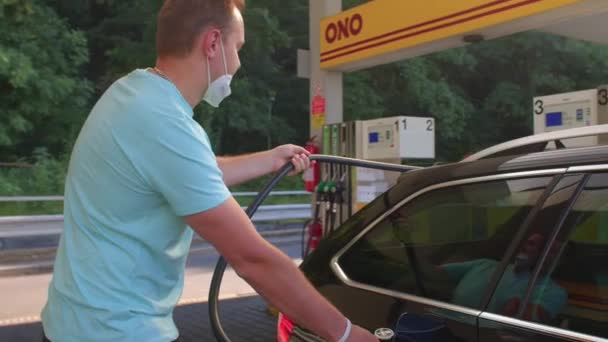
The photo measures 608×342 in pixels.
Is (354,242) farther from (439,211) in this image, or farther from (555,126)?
(555,126)

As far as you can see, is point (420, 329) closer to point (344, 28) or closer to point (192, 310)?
point (344, 28)

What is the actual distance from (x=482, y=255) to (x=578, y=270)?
30 centimetres

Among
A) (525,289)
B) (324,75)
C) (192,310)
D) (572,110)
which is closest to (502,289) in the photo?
(525,289)

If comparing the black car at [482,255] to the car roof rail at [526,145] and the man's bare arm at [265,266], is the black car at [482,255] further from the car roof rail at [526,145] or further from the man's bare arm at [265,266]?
the man's bare arm at [265,266]

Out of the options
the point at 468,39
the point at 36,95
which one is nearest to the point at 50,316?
the point at 468,39

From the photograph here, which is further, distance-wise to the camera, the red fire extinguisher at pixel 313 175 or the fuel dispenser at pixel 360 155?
the red fire extinguisher at pixel 313 175

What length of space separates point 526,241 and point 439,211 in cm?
43

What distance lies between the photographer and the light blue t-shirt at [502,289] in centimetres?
180

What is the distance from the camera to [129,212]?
1.54m

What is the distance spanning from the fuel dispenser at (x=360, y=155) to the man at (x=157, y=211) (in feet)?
13.5

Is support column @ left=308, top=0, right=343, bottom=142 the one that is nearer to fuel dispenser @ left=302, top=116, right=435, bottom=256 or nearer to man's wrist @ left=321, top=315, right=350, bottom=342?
fuel dispenser @ left=302, top=116, right=435, bottom=256

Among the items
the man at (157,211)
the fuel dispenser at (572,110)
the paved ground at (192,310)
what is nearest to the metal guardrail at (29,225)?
the paved ground at (192,310)

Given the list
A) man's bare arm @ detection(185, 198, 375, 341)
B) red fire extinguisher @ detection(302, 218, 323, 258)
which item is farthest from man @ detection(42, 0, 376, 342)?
red fire extinguisher @ detection(302, 218, 323, 258)

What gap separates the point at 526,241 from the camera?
1864 millimetres
